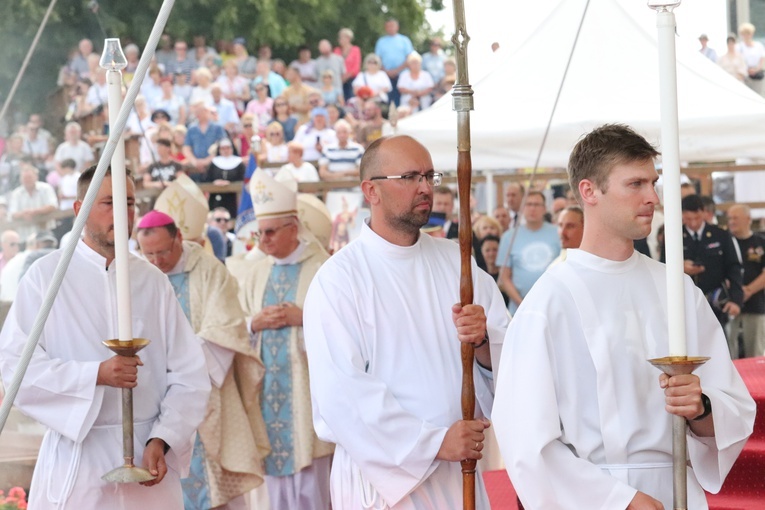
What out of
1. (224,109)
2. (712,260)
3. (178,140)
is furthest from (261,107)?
(712,260)

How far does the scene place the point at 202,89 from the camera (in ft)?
55.3

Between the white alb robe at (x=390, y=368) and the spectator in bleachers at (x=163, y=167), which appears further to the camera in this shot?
the spectator in bleachers at (x=163, y=167)

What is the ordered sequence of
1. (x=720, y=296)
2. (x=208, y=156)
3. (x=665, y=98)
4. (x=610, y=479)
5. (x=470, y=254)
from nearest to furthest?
(x=665, y=98)
(x=610, y=479)
(x=470, y=254)
(x=720, y=296)
(x=208, y=156)

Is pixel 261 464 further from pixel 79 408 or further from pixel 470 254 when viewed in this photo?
pixel 470 254

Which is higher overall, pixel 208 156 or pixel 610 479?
pixel 208 156

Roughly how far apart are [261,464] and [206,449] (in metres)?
0.40

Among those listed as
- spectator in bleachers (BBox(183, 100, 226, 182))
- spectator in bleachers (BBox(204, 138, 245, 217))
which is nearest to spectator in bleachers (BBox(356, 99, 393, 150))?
spectator in bleachers (BBox(204, 138, 245, 217))

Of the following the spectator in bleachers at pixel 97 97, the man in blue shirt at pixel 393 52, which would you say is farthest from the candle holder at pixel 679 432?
the man in blue shirt at pixel 393 52

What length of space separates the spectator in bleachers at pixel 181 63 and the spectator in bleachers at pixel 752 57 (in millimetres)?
7844

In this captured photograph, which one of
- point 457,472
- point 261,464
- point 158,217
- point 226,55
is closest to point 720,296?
point 261,464

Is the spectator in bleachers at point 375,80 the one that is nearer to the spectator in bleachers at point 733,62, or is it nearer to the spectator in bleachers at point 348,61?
the spectator in bleachers at point 348,61

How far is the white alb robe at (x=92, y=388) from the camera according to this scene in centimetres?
427

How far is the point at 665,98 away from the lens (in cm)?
290

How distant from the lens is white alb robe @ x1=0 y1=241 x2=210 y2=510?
168 inches
